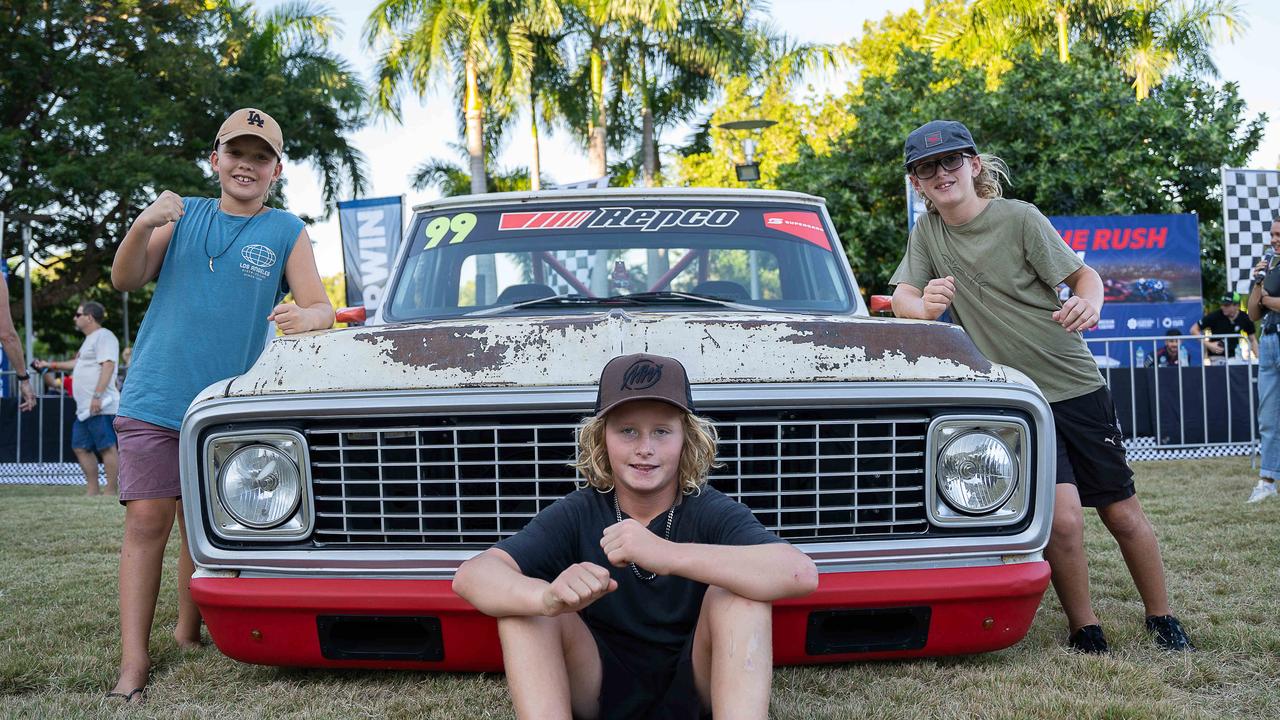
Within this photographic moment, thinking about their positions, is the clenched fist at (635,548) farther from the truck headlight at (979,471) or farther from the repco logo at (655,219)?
the repco logo at (655,219)

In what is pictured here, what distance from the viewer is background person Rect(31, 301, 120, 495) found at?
30.4 feet

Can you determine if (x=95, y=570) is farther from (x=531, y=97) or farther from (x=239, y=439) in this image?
(x=531, y=97)

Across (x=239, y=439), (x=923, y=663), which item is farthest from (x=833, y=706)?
(x=239, y=439)

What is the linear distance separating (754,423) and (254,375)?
132cm

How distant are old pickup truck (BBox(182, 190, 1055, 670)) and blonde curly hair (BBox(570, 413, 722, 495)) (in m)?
0.14

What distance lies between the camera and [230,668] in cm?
328

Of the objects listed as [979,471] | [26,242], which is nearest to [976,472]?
[979,471]

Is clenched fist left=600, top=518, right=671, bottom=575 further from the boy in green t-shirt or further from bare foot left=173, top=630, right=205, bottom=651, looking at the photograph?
bare foot left=173, top=630, right=205, bottom=651

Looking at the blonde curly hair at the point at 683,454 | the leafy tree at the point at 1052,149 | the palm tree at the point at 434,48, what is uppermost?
the palm tree at the point at 434,48

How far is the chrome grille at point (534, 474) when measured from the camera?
2.64 metres

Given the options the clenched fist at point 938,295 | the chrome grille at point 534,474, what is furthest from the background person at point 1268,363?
the chrome grille at point 534,474

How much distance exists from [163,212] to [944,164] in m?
2.48

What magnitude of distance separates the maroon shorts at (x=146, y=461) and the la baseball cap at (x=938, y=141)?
2535 millimetres

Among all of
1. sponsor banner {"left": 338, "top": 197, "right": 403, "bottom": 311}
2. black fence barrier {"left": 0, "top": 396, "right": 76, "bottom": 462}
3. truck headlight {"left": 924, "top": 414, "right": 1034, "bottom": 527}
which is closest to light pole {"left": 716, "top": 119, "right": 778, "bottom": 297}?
truck headlight {"left": 924, "top": 414, "right": 1034, "bottom": 527}
